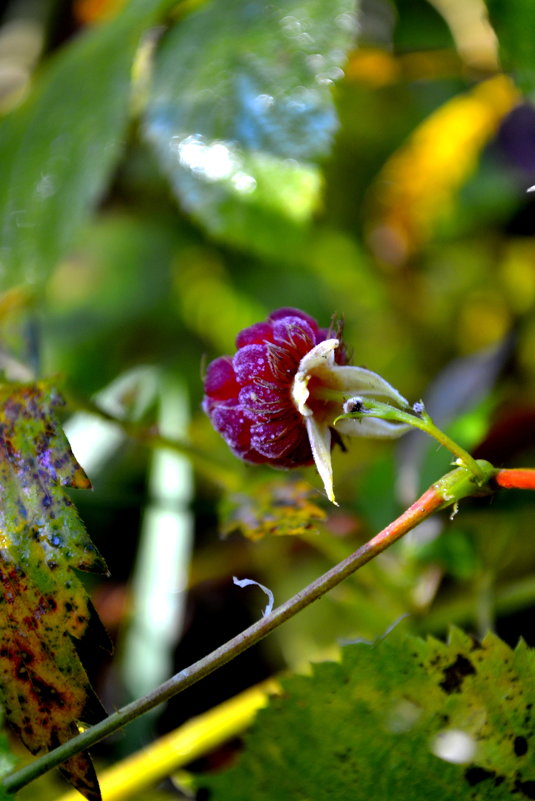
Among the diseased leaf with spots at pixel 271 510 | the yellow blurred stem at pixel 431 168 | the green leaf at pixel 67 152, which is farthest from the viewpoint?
the yellow blurred stem at pixel 431 168

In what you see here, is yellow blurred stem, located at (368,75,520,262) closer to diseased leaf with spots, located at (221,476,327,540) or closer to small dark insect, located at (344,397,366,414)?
diseased leaf with spots, located at (221,476,327,540)

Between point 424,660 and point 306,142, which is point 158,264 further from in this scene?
point 424,660

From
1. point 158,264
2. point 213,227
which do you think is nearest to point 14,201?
point 213,227

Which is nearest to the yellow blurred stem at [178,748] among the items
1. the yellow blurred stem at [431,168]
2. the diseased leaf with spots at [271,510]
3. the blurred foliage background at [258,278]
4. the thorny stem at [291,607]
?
the blurred foliage background at [258,278]

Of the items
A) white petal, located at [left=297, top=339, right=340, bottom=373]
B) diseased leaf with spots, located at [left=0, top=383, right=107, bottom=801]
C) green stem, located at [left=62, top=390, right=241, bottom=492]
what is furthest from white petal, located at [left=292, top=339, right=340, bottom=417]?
green stem, located at [left=62, top=390, right=241, bottom=492]

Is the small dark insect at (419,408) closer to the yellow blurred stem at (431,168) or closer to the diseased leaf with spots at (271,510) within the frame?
the diseased leaf with spots at (271,510)

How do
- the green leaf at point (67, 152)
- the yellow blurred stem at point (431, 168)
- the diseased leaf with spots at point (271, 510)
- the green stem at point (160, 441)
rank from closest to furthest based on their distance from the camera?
the diseased leaf with spots at point (271, 510) → the green stem at point (160, 441) → the green leaf at point (67, 152) → the yellow blurred stem at point (431, 168)
